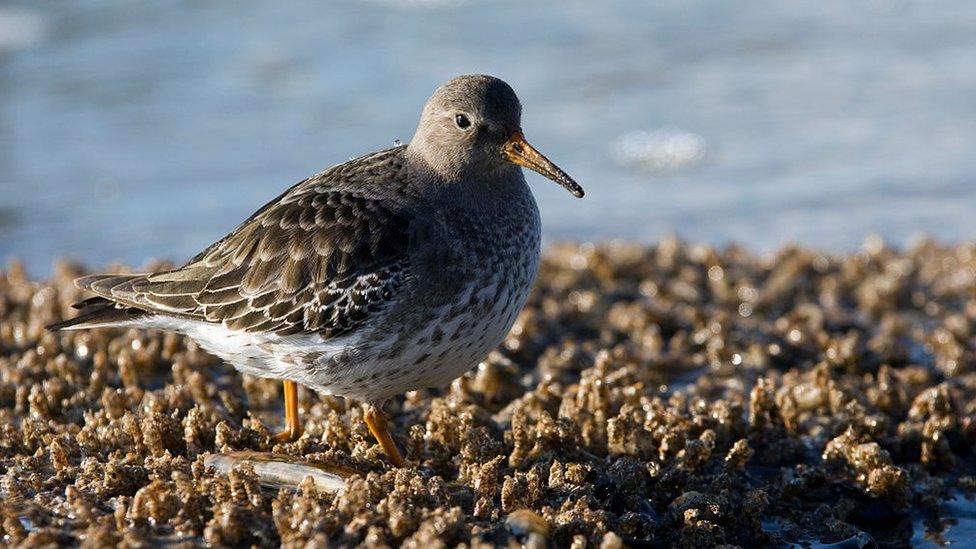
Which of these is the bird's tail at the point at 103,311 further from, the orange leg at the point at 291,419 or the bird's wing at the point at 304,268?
the orange leg at the point at 291,419

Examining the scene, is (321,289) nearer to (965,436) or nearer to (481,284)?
(481,284)

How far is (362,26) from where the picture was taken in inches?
675

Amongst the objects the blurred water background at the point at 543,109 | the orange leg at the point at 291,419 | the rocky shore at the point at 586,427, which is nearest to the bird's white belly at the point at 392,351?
the orange leg at the point at 291,419

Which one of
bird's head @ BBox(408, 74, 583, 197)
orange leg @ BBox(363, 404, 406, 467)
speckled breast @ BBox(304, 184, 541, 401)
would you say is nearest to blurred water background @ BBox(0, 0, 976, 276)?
bird's head @ BBox(408, 74, 583, 197)

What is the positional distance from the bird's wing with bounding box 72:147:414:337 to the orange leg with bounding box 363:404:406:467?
0.39 meters

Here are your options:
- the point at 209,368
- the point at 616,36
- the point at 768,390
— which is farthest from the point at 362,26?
the point at 768,390

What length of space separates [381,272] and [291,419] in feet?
2.99

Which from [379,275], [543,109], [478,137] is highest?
[543,109]

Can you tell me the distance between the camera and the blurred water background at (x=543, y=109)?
39.5 ft

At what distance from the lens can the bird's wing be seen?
5.21 meters

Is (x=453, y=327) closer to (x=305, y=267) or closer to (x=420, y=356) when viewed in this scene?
(x=420, y=356)

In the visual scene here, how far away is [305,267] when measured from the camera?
5.38 meters

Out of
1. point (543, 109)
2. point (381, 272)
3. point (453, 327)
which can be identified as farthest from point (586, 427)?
point (543, 109)

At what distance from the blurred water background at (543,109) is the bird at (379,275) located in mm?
5836
